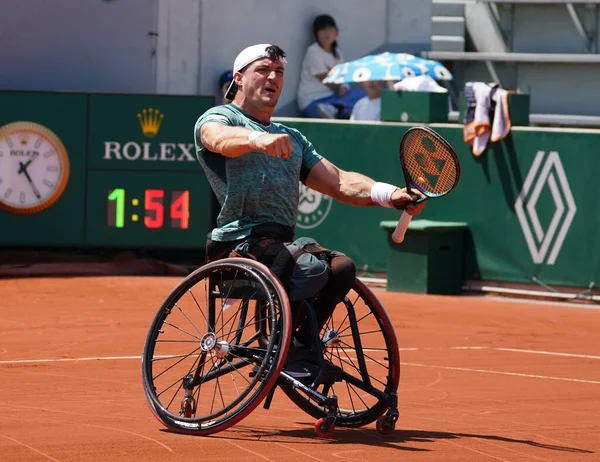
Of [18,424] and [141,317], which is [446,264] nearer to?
[141,317]

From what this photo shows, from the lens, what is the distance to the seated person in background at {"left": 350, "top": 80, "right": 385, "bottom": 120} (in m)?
15.2

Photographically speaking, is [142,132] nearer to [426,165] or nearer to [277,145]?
[426,165]

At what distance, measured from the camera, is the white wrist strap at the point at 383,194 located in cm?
606

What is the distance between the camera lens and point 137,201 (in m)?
14.4

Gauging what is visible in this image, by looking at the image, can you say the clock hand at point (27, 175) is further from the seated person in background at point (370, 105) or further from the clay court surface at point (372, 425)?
the seated person in background at point (370, 105)

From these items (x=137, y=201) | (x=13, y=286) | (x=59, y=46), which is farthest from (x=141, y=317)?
(x=59, y=46)

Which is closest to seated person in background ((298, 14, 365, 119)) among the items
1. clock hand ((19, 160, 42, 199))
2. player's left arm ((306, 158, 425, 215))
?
clock hand ((19, 160, 42, 199))

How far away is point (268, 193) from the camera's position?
607cm

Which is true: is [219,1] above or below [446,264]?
above

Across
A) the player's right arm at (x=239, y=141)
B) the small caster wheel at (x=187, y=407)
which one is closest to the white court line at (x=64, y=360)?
the small caster wheel at (x=187, y=407)

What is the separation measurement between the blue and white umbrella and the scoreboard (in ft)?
7.65

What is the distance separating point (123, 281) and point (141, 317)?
2.72 metres

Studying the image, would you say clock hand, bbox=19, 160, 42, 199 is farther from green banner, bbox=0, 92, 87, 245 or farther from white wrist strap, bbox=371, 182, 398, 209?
white wrist strap, bbox=371, 182, 398, 209

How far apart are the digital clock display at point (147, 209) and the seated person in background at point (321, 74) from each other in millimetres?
4849
